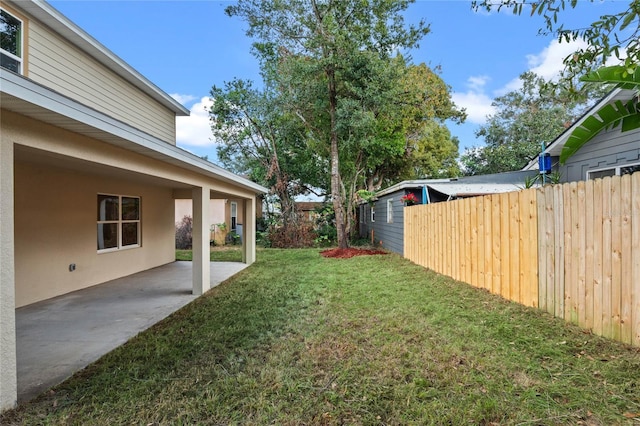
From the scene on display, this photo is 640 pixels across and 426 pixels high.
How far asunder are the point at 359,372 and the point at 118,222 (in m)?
7.60

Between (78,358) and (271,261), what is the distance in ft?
25.8

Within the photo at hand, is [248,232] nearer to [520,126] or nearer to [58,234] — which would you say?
[58,234]

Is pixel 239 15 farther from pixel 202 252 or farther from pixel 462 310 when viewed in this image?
pixel 462 310

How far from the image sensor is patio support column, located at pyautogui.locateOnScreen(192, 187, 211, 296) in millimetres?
6762

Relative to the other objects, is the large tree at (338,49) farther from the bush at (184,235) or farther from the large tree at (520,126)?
the large tree at (520,126)

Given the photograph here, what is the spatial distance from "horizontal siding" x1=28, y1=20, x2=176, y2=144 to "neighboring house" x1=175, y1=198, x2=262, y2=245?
745cm

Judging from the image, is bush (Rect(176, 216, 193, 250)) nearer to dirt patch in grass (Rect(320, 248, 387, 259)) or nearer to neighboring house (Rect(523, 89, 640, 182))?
dirt patch in grass (Rect(320, 248, 387, 259))

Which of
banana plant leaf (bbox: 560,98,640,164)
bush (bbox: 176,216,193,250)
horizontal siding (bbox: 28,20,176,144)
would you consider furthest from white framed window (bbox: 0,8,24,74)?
bush (bbox: 176,216,193,250)

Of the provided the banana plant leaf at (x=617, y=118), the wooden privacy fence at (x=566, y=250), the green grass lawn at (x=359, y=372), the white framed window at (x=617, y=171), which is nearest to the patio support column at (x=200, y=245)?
the green grass lawn at (x=359, y=372)

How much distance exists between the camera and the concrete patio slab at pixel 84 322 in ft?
11.2

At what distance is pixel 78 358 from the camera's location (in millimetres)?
3652

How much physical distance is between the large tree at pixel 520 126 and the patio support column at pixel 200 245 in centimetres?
1977

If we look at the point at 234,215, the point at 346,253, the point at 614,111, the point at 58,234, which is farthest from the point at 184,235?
the point at 614,111

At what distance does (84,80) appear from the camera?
7375 millimetres
